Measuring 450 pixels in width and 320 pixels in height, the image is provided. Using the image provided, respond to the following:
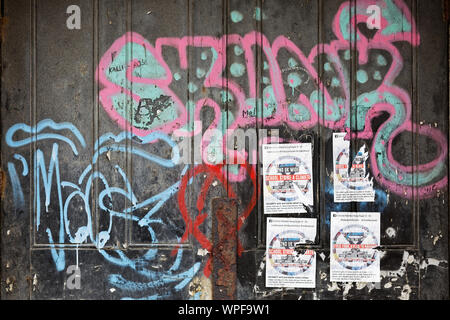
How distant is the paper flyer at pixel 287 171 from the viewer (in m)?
2.42

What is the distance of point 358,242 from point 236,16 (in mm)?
1366

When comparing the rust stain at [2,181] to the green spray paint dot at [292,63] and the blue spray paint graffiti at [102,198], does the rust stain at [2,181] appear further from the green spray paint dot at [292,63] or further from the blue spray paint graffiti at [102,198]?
the green spray paint dot at [292,63]

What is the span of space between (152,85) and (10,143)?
0.83m

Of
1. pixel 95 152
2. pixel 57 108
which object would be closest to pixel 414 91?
pixel 95 152

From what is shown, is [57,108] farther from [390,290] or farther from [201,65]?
[390,290]

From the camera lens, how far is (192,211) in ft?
8.04

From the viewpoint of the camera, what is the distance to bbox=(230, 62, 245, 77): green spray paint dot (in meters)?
2.43

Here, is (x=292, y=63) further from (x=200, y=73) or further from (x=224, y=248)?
(x=224, y=248)

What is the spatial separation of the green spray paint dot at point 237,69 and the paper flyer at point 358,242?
0.90 m

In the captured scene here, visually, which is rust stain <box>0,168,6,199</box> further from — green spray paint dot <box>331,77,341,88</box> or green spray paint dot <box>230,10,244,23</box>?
green spray paint dot <box>331,77,341,88</box>

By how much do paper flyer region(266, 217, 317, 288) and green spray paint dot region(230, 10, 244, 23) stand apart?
107 cm

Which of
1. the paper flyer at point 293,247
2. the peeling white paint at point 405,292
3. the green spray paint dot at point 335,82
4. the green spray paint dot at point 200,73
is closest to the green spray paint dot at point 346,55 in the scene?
the green spray paint dot at point 335,82

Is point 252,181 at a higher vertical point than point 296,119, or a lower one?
lower

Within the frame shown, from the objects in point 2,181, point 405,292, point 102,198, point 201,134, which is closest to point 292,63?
point 201,134
